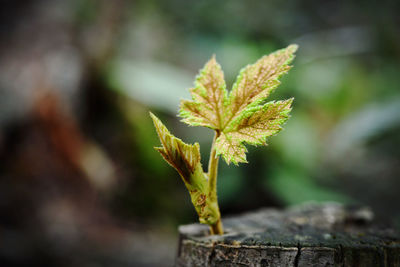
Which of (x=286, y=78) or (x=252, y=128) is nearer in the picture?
(x=252, y=128)

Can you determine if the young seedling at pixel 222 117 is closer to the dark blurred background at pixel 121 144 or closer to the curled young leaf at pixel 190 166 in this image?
the curled young leaf at pixel 190 166

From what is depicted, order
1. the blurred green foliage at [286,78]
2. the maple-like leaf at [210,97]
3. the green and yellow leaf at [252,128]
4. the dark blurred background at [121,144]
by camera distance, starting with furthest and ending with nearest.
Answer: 1. the blurred green foliage at [286,78]
2. the dark blurred background at [121,144]
3. the maple-like leaf at [210,97]
4. the green and yellow leaf at [252,128]

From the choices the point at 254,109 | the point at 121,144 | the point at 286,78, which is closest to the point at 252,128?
the point at 254,109

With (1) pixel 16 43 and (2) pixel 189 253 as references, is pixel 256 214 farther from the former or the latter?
(1) pixel 16 43

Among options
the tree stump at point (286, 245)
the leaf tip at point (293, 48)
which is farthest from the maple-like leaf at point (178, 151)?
the leaf tip at point (293, 48)

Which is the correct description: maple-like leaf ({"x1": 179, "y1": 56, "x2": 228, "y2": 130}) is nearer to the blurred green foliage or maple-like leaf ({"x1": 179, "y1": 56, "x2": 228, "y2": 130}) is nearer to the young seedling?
the young seedling

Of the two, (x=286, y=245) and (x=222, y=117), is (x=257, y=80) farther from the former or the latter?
(x=286, y=245)
